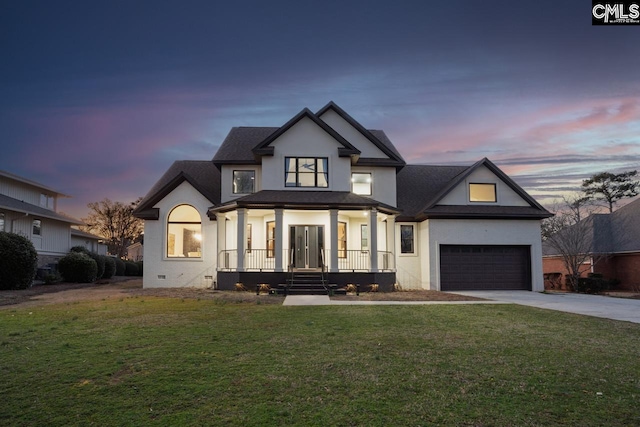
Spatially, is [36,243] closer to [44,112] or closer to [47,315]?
[44,112]

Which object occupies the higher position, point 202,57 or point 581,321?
point 202,57

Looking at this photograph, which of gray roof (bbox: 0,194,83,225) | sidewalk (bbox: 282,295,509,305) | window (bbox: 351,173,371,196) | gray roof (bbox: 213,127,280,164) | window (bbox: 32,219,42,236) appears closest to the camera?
sidewalk (bbox: 282,295,509,305)

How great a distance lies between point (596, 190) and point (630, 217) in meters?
19.3

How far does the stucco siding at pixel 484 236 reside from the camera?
2108 cm

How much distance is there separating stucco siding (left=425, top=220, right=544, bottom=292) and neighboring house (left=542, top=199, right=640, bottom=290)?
22.1ft

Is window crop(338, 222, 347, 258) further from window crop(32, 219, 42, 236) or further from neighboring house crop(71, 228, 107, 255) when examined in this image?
neighboring house crop(71, 228, 107, 255)

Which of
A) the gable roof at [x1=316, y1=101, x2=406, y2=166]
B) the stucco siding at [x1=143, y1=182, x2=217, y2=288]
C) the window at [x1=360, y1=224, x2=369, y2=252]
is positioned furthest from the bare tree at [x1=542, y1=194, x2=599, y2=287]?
the stucco siding at [x1=143, y1=182, x2=217, y2=288]

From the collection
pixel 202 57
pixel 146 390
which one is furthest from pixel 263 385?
pixel 202 57

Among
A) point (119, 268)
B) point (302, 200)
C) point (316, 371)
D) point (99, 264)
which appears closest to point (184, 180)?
point (302, 200)

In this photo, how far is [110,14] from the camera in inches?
701

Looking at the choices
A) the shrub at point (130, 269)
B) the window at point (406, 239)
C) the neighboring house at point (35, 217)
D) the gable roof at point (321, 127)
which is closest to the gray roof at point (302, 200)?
the gable roof at point (321, 127)

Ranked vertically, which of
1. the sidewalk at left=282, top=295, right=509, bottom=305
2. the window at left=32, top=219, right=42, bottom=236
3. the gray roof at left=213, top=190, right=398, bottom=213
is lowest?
the sidewalk at left=282, top=295, right=509, bottom=305

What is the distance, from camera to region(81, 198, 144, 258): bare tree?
179ft

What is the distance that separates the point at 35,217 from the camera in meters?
26.9
